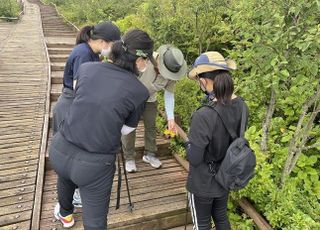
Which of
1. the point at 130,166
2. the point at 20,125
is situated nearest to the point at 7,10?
the point at 20,125

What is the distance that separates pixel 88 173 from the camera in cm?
246

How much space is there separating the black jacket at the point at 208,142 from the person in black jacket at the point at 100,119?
1.67 feet

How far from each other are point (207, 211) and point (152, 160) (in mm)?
1943

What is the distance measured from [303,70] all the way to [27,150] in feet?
12.7

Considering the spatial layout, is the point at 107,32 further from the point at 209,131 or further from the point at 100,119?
the point at 209,131

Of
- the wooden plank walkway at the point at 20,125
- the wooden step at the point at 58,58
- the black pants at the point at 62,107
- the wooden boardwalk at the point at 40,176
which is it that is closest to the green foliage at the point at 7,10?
the wooden plank walkway at the point at 20,125

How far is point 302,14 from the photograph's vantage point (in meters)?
2.88

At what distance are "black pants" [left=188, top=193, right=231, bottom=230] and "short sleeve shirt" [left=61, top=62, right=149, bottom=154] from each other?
1.04 m

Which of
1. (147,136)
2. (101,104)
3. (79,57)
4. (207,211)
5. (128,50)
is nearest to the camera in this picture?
(101,104)

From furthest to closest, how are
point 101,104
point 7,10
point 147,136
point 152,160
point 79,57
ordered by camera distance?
1. point 7,10
2. point 152,160
3. point 147,136
4. point 79,57
5. point 101,104

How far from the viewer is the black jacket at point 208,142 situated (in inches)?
99.4

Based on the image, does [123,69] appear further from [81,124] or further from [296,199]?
[296,199]

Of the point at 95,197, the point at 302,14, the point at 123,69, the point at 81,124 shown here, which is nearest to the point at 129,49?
the point at 123,69

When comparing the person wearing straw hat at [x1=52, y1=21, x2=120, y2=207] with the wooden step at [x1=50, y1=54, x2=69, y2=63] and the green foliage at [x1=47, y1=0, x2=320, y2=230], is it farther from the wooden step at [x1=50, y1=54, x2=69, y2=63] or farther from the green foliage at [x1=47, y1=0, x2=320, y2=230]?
the wooden step at [x1=50, y1=54, x2=69, y2=63]
